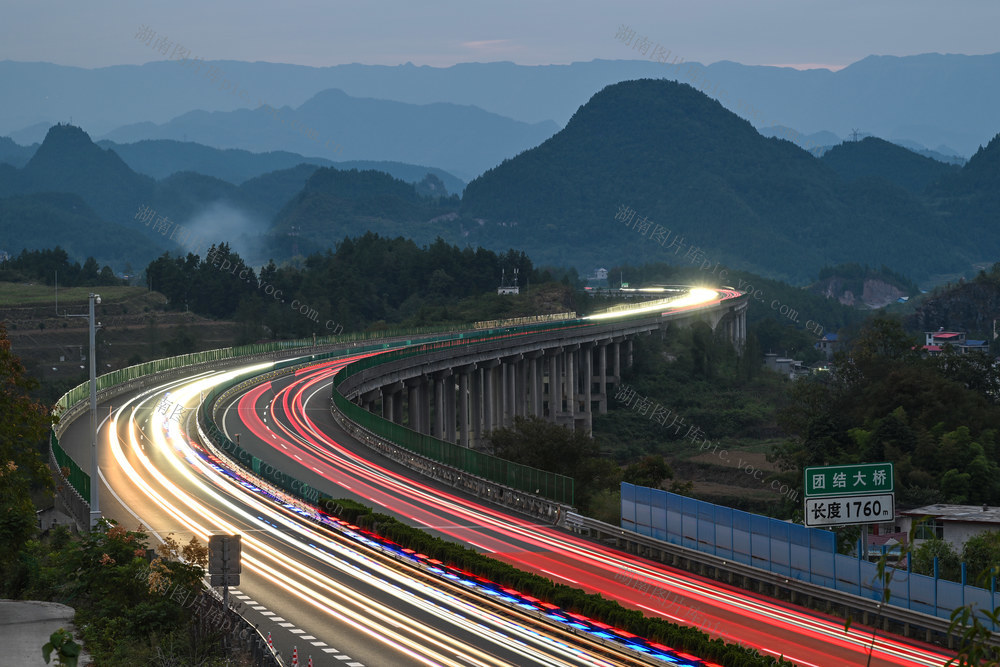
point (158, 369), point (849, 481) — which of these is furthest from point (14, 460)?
point (158, 369)

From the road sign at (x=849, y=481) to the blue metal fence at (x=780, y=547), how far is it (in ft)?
6.37

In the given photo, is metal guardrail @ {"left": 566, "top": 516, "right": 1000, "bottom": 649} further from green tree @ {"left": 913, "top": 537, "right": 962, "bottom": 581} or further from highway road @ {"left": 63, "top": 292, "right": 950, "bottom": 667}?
green tree @ {"left": 913, "top": 537, "right": 962, "bottom": 581}

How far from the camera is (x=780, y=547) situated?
41.6 meters

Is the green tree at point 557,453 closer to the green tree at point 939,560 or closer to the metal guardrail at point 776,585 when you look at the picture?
the metal guardrail at point 776,585

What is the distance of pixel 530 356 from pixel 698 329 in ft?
169

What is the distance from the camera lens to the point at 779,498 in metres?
98.7

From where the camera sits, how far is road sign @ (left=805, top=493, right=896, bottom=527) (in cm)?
3884

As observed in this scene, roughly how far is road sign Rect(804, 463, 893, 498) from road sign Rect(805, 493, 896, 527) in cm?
18

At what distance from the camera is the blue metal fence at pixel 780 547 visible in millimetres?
36394

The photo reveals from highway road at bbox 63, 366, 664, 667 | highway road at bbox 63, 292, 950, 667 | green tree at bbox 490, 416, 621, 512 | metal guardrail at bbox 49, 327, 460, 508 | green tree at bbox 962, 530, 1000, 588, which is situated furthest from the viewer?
green tree at bbox 490, 416, 621, 512

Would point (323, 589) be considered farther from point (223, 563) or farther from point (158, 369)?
point (158, 369)

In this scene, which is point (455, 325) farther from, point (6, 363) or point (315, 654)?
point (315, 654)

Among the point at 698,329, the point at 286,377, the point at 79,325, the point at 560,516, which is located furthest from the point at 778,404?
the point at 560,516

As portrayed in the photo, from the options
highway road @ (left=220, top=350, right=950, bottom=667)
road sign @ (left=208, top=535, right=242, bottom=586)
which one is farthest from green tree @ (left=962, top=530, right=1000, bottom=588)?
road sign @ (left=208, top=535, right=242, bottom=586)
